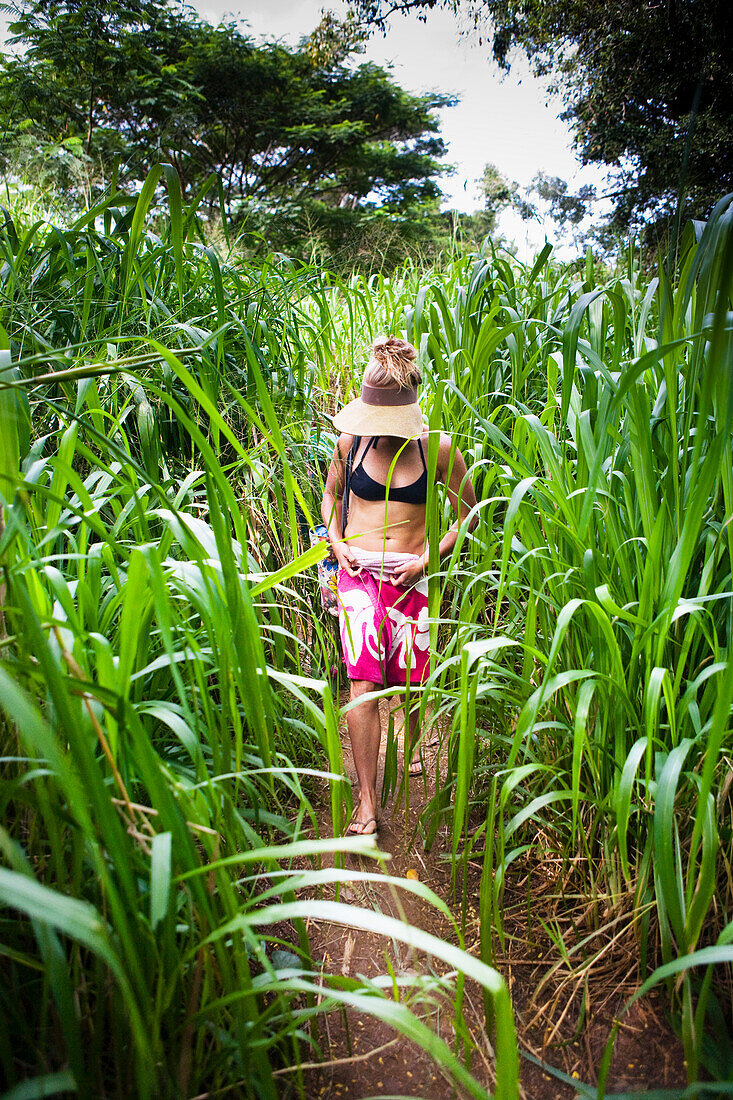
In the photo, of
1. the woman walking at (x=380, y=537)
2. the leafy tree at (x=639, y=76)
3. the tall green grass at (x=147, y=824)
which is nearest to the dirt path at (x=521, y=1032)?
the tall green grass at (x=147, y=824)

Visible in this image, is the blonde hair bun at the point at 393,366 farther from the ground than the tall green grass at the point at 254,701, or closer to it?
farther from the ground

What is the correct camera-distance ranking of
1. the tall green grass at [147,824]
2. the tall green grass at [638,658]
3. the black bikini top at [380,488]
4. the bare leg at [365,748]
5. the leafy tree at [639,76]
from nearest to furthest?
the tall green grass at [147,824], the tall green grass at [638,658], the bare leg at [365,748], the black bikini top at [380,488], the leafy tree at [639,76]

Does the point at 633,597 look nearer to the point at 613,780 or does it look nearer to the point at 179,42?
the point at 613,780

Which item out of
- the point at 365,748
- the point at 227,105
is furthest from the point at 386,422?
the point at 227,105

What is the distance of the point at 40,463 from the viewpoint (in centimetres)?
85

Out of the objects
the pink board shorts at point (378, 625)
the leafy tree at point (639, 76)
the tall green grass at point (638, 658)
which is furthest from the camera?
the leafy tree at point (639, 76)

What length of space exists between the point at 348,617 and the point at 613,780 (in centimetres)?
88

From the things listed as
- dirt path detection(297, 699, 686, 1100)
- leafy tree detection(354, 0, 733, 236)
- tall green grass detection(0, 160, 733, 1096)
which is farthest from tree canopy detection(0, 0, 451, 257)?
dirt path detection(297, 699, 686, 1100)

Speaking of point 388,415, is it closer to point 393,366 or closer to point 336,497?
point 393,366

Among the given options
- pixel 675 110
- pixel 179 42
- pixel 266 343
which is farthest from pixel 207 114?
pixel 266 343

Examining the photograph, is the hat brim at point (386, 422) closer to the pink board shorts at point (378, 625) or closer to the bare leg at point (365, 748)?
the pink board shorts at point (378, 625)

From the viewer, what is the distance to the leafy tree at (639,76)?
26.8 ft

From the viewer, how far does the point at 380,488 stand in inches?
76.0

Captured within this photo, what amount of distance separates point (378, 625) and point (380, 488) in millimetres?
426
